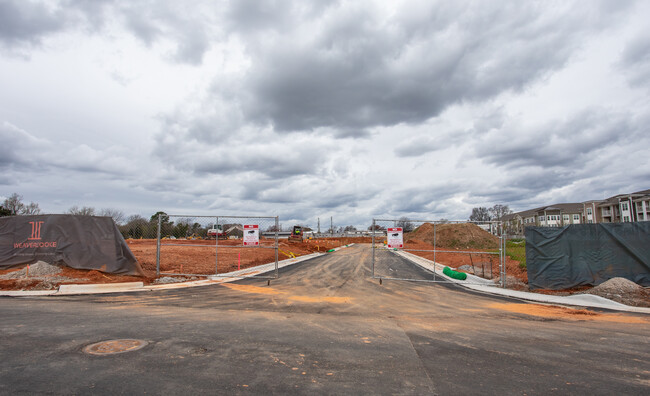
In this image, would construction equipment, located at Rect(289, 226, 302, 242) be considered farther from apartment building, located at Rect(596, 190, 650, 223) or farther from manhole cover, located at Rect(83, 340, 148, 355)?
apartment building, located at Rect(596, 190, 650, 223)

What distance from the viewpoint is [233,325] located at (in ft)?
22.3

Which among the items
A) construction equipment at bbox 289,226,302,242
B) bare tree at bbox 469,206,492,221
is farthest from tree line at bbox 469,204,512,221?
construction equipment at bbox 289,226,302,242

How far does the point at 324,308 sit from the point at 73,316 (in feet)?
18.9

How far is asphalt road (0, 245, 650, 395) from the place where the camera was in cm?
405

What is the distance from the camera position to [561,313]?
346 inches

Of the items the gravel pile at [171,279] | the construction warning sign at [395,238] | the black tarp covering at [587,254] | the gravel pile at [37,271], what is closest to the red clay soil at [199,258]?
the gravel pile at [171,279]

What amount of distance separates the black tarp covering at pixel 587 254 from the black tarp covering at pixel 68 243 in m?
15.8

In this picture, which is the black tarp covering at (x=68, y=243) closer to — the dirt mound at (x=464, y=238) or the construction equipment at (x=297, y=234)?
the construction equipment at (x=297, y=234)

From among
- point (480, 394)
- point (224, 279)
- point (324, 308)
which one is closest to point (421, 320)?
point (324, 308)

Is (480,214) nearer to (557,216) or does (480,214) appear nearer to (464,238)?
(557,216)

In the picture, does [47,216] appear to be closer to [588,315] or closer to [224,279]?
[224,279]

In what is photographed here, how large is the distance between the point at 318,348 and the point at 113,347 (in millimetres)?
3211

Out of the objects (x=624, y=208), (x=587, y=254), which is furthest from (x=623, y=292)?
(x=624, y=208)

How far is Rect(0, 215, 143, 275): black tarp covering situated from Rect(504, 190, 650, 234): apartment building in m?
38.3
